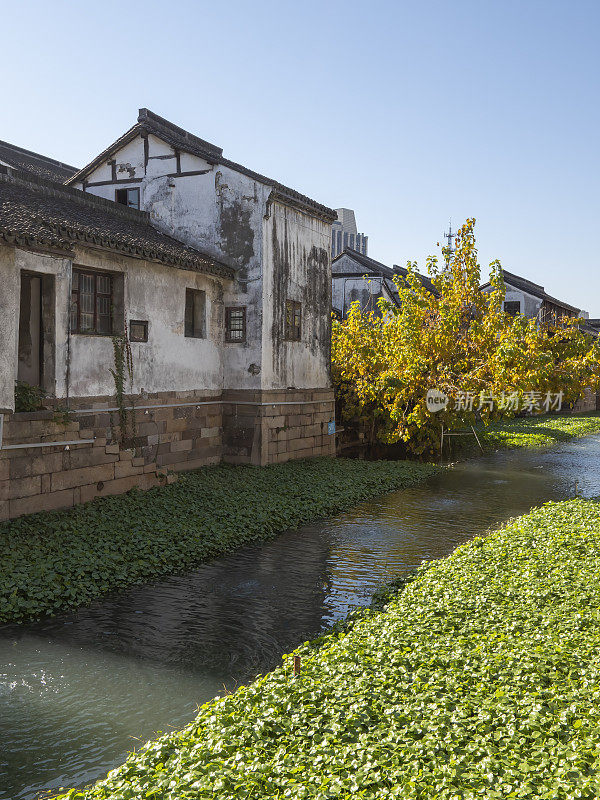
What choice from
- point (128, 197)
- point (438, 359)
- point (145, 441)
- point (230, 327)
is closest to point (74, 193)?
point (128, 197)

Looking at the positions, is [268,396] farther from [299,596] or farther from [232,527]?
[299,596]

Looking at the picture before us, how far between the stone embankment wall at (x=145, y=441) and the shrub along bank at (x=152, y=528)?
41 cm

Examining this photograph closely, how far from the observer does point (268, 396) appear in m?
20.2

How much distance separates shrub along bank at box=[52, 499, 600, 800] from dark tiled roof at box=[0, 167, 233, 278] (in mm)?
9134

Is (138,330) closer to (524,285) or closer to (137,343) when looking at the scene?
(137,343)

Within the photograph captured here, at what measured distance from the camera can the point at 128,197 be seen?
21406 millimetres

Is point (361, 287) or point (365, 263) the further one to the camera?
point (365, 263)

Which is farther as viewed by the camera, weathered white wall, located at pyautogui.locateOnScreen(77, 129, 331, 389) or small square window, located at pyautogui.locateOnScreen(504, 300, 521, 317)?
small square window, located at pyautogui.locateOnScreen(504, 300, 521, 317)

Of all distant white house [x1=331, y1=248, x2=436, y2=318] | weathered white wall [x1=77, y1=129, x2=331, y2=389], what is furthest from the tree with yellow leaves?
distant white house [x1=331, y1=248, x2=436, y2=318]

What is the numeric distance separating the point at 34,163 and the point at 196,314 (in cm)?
958

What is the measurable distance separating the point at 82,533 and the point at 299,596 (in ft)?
13.8

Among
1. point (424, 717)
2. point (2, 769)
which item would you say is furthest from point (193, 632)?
point (424, 717)

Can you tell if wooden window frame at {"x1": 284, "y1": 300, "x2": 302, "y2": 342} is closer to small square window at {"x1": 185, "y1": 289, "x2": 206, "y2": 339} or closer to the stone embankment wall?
the stone embankment wall

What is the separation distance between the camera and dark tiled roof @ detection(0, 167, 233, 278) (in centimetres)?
1342
